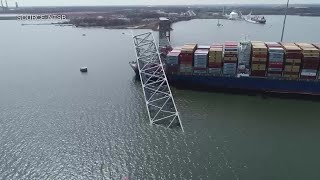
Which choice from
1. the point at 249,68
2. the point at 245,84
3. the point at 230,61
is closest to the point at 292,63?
the point at 249,68

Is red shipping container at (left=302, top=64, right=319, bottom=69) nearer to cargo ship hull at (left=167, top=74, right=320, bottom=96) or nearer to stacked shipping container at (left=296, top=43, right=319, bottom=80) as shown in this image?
stacked shipping container at (left=296, top=43, right=319, bottom=80)

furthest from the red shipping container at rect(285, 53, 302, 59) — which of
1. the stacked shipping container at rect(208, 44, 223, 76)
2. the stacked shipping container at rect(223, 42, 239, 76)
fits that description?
the stacked shipping container at rect(208, 44, 223, 76)

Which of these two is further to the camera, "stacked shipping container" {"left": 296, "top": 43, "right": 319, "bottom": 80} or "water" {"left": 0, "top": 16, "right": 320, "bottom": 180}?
"stacked shipping container" {"left": 296, "top": 43, "right": 319, "bottom": 80}

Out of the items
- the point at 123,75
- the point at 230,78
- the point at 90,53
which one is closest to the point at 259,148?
the point at 230,78

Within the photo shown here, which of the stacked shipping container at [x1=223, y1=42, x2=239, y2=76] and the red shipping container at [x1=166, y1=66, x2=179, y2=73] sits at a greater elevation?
the stacked shipping container at [x1=223, y1=42, x2=239, y2=76]

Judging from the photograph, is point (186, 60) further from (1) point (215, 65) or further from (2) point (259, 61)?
(2) point (259, 61)

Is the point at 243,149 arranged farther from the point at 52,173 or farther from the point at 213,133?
the point at 52,173

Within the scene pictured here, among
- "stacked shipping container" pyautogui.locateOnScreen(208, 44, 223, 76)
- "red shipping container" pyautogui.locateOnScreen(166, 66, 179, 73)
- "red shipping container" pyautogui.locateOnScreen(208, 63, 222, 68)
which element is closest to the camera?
"stacked shipping container" pyautogui.locateOnScreen(208, 44, 223, 76)
